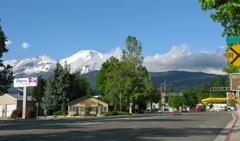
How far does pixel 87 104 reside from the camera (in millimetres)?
82938

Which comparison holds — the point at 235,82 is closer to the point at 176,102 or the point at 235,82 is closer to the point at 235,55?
the point at 235,55

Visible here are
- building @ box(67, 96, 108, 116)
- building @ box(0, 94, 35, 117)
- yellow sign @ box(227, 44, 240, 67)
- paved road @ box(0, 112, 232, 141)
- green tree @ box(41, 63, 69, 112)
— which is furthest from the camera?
building @ box(67, 96, 108, 116)

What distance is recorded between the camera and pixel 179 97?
526ft

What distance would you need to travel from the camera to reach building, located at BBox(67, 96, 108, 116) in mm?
82500

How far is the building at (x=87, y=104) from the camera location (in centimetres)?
8250

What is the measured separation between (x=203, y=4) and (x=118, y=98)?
240 feet

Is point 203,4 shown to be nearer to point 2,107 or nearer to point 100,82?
point 2,107

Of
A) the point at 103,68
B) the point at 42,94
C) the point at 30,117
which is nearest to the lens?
the point at 30,117

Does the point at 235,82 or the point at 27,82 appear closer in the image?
the point at 235,82

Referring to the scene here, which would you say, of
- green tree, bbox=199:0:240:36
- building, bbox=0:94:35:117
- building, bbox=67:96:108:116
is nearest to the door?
building, bbox=0:94:35:117

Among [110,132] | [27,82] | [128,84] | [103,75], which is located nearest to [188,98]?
[103,75]

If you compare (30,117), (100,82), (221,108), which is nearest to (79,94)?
(100,82)

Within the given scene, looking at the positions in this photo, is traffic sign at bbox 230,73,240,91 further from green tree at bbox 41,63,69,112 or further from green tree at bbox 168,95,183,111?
green tree at bbox 168,95,183,111

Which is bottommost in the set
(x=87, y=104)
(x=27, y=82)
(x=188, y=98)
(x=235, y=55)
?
(x=87, y=104)
